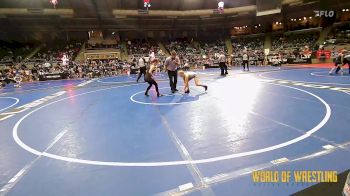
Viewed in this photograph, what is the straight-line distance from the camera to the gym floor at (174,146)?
3648 millimetres

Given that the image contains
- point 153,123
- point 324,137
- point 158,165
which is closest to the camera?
Answer: point 158,165

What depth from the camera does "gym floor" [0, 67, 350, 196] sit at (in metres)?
3.65

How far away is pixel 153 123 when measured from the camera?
21.9 feet

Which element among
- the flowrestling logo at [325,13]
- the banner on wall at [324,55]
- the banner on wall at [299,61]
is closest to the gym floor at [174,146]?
the banner on wall at [299,61]

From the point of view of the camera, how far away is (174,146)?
498cm

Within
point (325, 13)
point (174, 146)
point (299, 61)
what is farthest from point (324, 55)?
point (174, 146)

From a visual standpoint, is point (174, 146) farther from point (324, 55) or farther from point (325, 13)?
point (325, 13)

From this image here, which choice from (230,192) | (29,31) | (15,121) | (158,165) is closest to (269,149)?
(230,192)

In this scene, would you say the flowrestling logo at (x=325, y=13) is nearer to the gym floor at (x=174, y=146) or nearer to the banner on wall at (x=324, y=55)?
the banner on wall at (x=324, y=55)

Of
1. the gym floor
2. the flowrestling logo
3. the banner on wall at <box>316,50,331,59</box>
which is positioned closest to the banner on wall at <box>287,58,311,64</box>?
the banner on wall at <box>316,50,331,59</box>

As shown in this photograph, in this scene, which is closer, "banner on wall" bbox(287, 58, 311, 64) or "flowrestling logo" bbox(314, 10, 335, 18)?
"banner on wall" bbox(287, 58, 311, 64)

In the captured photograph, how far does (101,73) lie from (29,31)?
18211mm

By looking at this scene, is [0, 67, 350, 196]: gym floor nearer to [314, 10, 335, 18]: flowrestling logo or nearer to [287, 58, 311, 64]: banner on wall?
[287, 58, 311, 64]: banner on wall

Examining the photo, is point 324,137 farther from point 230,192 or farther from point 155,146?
point 155,146
